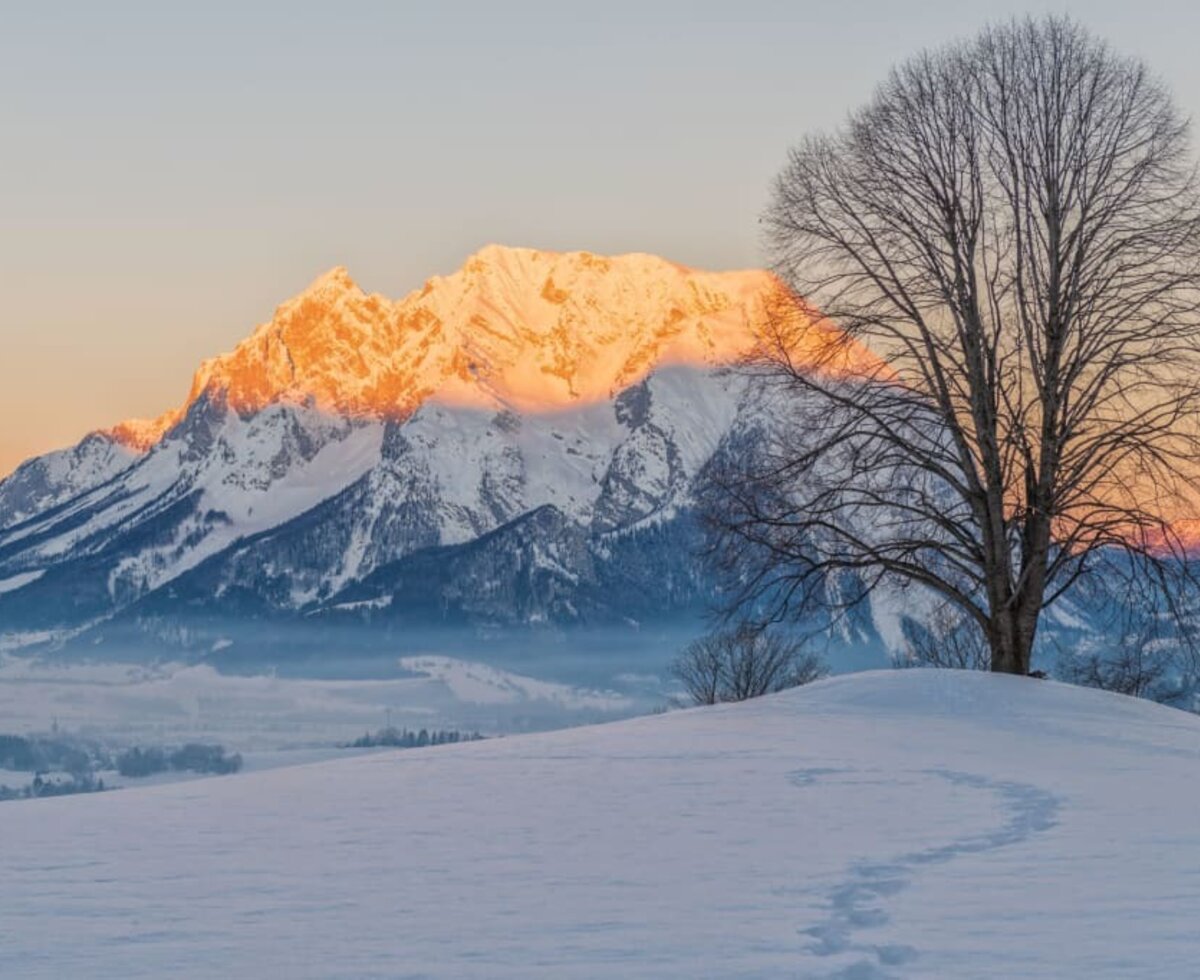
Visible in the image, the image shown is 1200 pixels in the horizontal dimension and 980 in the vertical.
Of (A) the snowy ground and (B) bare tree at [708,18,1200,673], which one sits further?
(B) bare tree at [708,18,1200,673]

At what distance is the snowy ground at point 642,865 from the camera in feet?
27.2

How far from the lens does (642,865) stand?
10.6 metres

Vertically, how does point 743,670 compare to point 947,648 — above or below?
below

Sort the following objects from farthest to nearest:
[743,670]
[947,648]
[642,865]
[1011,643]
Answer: [743,670] < [947,648] < [1011,643] < [642,865]

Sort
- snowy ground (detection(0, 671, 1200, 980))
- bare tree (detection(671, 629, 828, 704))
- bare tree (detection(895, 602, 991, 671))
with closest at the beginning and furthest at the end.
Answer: snowy ground (detection(0, 671, 1200, 980)) < bare tree (detection(895, 602, 991, 671)) < bare tree (detection(671, 629, 828, 704))

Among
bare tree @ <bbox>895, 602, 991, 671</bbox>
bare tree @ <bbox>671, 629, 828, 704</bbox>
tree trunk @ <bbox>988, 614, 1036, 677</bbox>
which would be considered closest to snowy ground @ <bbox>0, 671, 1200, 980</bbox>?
tree trunk @ <bbox>988, 614, 1036, 677</bbox>

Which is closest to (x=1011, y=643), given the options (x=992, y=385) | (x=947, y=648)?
(x=992, y=385)

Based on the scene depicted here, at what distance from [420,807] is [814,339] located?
538 inches

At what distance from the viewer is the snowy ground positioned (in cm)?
828

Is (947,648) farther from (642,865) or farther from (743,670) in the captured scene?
(642,865)

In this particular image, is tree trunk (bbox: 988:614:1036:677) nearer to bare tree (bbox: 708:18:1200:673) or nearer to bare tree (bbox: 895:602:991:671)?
bare tree (bbox: 708:18:1200:673)

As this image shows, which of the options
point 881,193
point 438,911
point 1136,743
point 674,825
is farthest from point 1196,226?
point 438,911

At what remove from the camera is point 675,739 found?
58.6 ft

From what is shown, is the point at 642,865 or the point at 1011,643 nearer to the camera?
the point at 642,865
